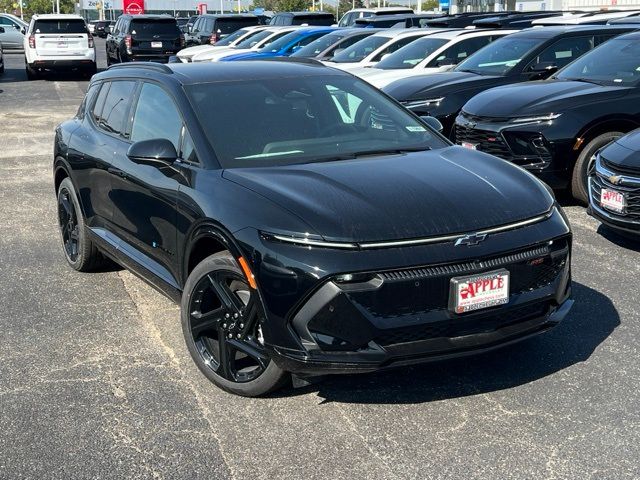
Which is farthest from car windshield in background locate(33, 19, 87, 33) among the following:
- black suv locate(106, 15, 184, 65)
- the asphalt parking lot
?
the asphalt parking lot

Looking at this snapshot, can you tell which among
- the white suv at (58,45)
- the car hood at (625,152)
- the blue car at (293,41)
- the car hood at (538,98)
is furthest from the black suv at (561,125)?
the white suv at (58,45)

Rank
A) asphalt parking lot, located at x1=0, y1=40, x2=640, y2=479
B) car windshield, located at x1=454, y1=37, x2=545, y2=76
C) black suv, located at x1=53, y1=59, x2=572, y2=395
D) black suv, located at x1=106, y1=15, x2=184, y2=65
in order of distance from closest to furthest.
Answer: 1. asphalt parking lot, located at x1=0, y1=40, x2=640, y2=479
2. black suv, located at x1=53, y1=59, x2=572, y2=395
3. car windshield, located at x1=454, y1=37, x2=545, y2=76
4. black suv, located at x1=106, y1=15, x2=184, y2=65

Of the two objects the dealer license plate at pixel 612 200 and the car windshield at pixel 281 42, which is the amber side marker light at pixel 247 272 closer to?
the dealer license plate at pixel 612 200

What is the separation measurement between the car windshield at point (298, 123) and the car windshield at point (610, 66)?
13.8 feet

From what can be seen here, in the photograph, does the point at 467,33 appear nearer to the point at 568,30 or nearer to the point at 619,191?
the point at 568,30

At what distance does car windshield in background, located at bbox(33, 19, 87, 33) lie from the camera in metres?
25.3

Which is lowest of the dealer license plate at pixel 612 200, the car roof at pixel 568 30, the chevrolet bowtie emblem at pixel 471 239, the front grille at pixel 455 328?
the dealer license plate at pixel 612 200

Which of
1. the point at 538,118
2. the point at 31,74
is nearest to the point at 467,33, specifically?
the point at 538,118

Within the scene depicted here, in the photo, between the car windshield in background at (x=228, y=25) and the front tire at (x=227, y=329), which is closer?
the front tire at (x=227, y=329)

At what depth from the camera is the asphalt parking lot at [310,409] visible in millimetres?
3705

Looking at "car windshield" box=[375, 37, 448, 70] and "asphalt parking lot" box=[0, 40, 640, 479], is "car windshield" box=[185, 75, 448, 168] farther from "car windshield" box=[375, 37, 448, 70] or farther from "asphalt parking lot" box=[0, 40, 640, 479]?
"car windshield" box=[375, 37, 448, 70]

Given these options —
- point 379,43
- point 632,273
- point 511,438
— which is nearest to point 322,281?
point 511,438

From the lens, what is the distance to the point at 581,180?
27.4 feet

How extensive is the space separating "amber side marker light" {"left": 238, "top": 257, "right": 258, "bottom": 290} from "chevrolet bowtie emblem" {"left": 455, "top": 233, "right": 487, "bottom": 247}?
93cm
